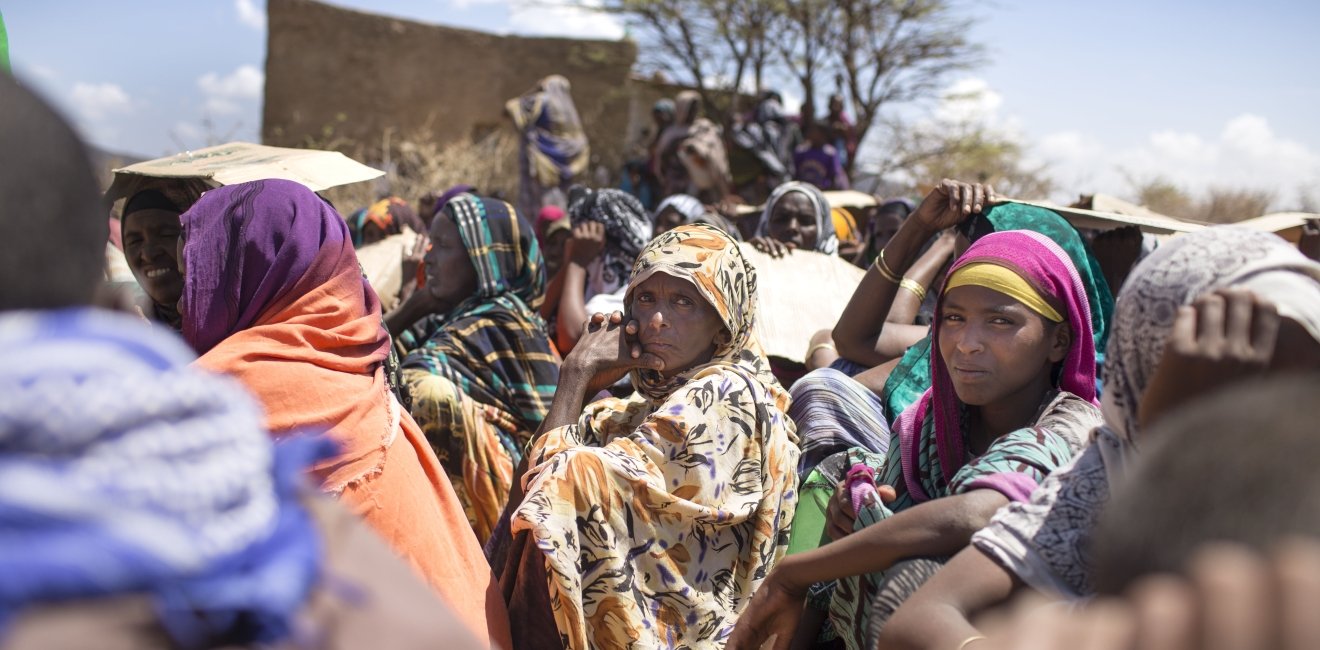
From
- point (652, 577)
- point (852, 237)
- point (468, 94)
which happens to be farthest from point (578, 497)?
point (468, 94)

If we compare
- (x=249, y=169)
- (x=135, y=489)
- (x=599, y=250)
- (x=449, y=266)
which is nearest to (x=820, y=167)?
(x=599, y=250)

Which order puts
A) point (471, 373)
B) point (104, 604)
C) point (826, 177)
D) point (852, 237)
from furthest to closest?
point (826, 177) < point (852, 237) < point (471, 373) < point (104, 604)

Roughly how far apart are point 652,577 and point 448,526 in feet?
1.92

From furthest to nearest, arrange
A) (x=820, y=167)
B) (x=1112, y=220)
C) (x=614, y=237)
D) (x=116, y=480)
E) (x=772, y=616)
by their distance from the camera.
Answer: (x=820, y=167) < (x=614, y=237) < (x=1112, y=220) < (x=772, y=616) < (x=116, y=480)

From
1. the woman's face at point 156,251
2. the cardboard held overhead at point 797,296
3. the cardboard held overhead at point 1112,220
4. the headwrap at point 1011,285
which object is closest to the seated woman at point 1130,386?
the headwrap at point 1011,285

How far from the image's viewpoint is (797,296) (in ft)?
15.5

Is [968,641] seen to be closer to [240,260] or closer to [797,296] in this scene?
[240,260]

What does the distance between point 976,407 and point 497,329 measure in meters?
2.32

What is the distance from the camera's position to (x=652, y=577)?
2682 mm

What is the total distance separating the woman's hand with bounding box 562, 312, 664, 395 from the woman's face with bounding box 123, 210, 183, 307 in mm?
1354

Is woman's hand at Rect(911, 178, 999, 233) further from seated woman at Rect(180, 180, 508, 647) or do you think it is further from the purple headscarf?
the purple headscarf

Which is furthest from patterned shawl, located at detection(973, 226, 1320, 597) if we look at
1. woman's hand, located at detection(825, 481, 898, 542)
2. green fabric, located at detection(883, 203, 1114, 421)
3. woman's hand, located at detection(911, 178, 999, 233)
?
woman's hand, located at detection(911, 178, 999, 233)

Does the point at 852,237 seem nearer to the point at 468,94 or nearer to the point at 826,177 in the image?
the point at 826,177

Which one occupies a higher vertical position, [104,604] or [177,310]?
[104,604]
